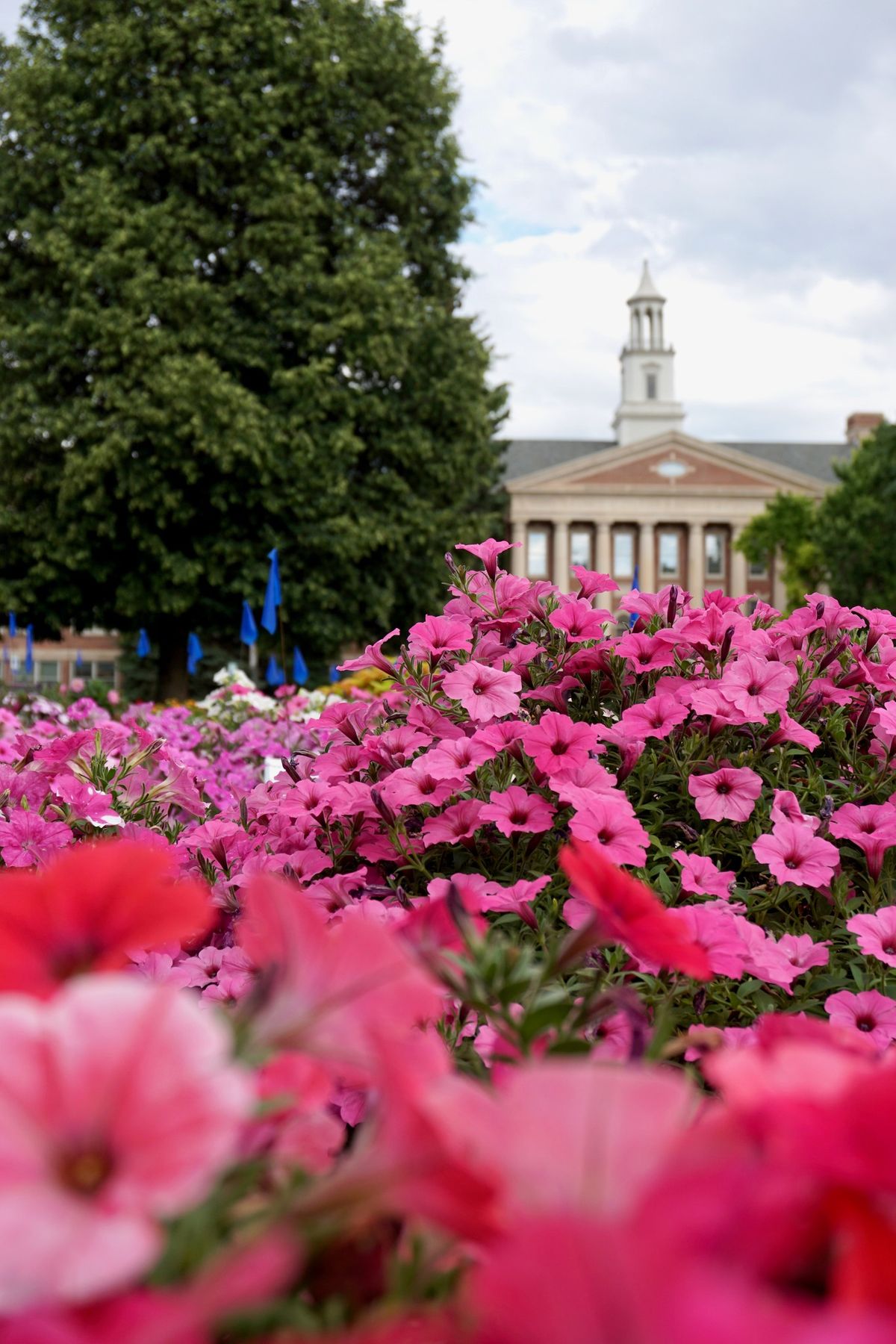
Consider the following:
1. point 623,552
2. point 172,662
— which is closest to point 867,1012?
point 172,662

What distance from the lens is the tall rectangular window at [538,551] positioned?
162 feet

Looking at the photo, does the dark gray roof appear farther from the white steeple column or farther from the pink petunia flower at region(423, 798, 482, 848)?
the pink petunia flower at region(423, 798, 482, 848)

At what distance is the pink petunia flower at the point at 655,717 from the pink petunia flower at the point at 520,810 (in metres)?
0.23

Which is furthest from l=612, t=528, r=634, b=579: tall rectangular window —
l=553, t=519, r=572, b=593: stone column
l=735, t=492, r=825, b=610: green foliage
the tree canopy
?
the tree canopy

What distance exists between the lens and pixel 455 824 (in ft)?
5.63

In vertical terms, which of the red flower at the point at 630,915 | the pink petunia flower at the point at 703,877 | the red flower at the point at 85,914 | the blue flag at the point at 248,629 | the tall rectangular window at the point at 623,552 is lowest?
the blue flag at the point at 248,629

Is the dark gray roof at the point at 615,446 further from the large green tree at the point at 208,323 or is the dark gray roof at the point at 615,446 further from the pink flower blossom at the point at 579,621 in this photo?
the pink flower blossom at the point at 579,621

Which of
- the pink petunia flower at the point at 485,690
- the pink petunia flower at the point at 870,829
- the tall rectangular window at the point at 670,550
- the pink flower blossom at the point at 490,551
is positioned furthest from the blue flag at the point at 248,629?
the tall rectangular window at the point at 670,550

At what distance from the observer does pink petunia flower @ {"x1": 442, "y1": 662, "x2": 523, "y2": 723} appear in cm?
181

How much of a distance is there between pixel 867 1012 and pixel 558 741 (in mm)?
546

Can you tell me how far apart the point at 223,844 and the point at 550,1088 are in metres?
1.69

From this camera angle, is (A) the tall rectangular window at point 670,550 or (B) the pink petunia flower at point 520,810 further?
(A) the tall rectangular window at point 670,550

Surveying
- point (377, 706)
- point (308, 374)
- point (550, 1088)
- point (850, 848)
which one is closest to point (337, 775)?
point (377, 706)

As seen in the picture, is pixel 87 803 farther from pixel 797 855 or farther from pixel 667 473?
pixel 667 473
